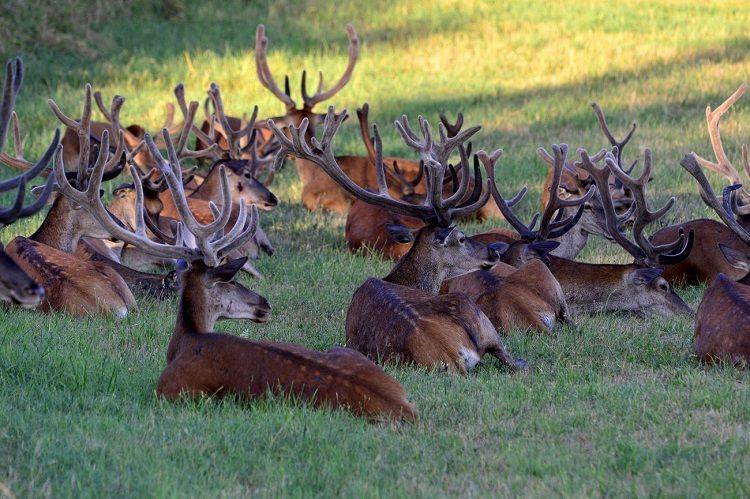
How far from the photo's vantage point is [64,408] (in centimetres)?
574

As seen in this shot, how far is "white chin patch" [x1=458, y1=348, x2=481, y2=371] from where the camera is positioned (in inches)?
259

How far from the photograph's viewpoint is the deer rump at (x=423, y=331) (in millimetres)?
6547

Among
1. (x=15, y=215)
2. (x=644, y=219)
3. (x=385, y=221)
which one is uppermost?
(x=15, y=215)

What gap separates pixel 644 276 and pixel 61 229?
4234 mm

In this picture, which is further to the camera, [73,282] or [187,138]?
[187,138]

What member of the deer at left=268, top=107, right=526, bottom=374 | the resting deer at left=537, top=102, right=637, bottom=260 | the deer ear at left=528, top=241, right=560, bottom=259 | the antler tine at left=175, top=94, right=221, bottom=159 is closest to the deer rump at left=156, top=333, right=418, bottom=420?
the deer at left=268, top=107, right=526, bottom=374

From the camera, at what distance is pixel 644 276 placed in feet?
28.5

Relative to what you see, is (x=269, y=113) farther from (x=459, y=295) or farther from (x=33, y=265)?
(x=459, y=295)

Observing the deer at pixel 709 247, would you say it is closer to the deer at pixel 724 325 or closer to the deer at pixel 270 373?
the deer at pixel 724 325

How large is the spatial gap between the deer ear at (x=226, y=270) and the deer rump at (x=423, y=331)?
0.80 m

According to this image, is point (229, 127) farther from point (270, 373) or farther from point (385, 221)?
point (270, 373)

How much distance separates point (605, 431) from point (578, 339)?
2237 mm

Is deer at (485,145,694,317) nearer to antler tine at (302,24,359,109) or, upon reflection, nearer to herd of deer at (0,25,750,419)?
herd of deer at (0,25,750,419)

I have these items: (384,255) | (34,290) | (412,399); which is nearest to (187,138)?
(384,255)
